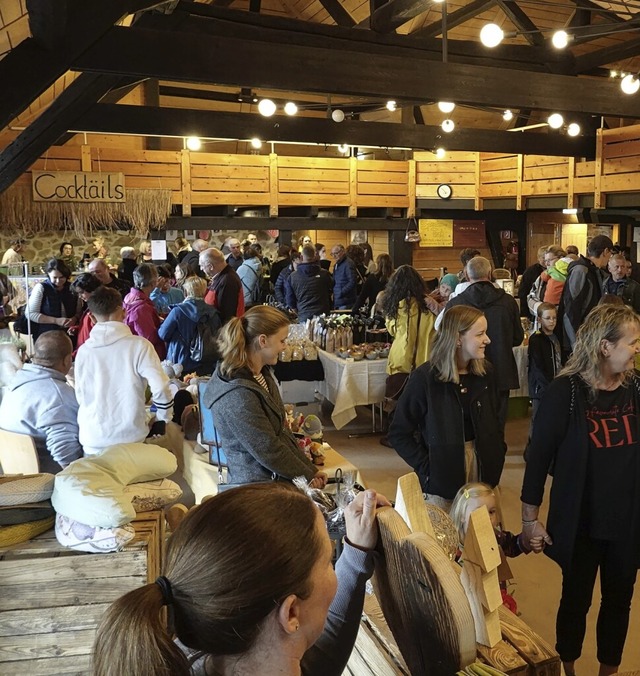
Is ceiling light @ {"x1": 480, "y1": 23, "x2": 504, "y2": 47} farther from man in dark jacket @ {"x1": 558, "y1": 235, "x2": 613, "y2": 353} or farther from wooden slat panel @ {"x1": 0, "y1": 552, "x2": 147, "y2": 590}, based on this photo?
wooden slat panel @ {"x1": 0, "y1": 552, "x2": 147, "y2": 590}

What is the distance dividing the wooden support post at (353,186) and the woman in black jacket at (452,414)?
9501mm

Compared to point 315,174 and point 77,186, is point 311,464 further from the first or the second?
point 315,174

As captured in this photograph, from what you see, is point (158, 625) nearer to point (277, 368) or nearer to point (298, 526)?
point (298, 526)

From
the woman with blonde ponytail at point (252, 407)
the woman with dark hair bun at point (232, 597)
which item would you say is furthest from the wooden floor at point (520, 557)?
A: the woman with dark hair bun at point (232, 597)

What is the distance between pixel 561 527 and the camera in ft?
8.59

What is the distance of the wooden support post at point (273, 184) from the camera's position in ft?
38.9

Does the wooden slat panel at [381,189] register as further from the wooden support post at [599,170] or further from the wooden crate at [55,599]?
the wooden crate at [55,599]

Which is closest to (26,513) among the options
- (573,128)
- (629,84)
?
(629,84)

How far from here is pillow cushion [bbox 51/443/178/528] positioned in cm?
240

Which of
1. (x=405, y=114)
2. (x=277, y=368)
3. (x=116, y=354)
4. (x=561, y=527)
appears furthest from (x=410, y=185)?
(x=561, y=527)

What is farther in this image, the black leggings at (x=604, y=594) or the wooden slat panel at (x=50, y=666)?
the black leggings at (x=604, y=594)

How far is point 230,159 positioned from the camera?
11.6 m

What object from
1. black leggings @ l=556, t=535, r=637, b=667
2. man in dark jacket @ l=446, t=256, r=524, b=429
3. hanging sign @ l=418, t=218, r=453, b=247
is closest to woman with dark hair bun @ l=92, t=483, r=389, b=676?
black leggings @ l=556, t=535, r=637, b=667

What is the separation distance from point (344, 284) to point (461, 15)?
385 centimetres
